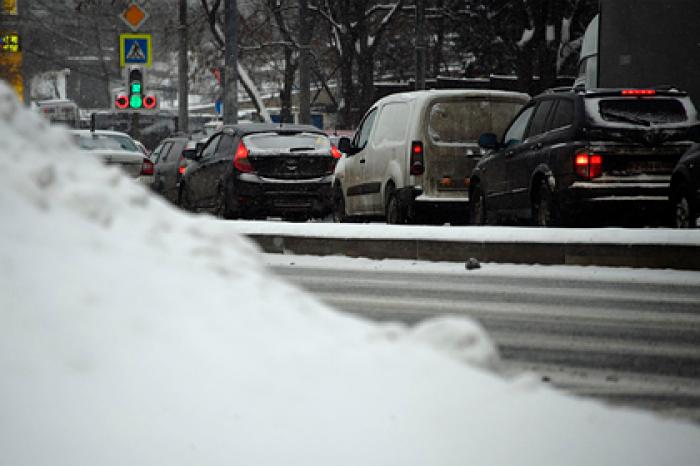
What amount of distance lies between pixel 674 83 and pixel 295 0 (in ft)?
85.5

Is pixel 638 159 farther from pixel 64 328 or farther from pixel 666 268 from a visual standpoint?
pixel 64 328

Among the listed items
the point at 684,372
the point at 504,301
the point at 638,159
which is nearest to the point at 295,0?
the point at 638,159

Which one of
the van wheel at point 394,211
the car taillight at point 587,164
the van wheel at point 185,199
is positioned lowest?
the van wheel at point 185,199

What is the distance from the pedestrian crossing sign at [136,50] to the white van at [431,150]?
33.5ft

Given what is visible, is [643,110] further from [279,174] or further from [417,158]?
[279,174]

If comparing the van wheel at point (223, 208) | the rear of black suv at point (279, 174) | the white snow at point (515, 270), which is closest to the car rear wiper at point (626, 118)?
the white snow at point (515, 270)

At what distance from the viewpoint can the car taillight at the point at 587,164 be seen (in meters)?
13.0

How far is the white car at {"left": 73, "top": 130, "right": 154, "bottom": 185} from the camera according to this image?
24.0 m

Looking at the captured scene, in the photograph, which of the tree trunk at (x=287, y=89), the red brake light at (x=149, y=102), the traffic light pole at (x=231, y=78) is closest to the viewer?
the red brake light at (x=149, y=102)

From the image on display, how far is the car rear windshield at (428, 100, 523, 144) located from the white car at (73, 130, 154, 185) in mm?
9437

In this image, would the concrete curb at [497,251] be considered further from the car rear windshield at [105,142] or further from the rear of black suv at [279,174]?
the car rear windshield at [105,142]

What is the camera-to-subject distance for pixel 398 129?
52.7 ft

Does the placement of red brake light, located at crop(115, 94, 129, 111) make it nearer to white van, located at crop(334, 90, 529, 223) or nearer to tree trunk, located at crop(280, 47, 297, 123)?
white van, located at crop(334, 90, 529, 223)

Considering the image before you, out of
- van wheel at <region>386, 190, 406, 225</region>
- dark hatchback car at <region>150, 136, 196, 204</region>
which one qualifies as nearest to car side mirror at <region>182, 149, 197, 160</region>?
dark hatchback car at <region>150, 136, 196, 204</region>
